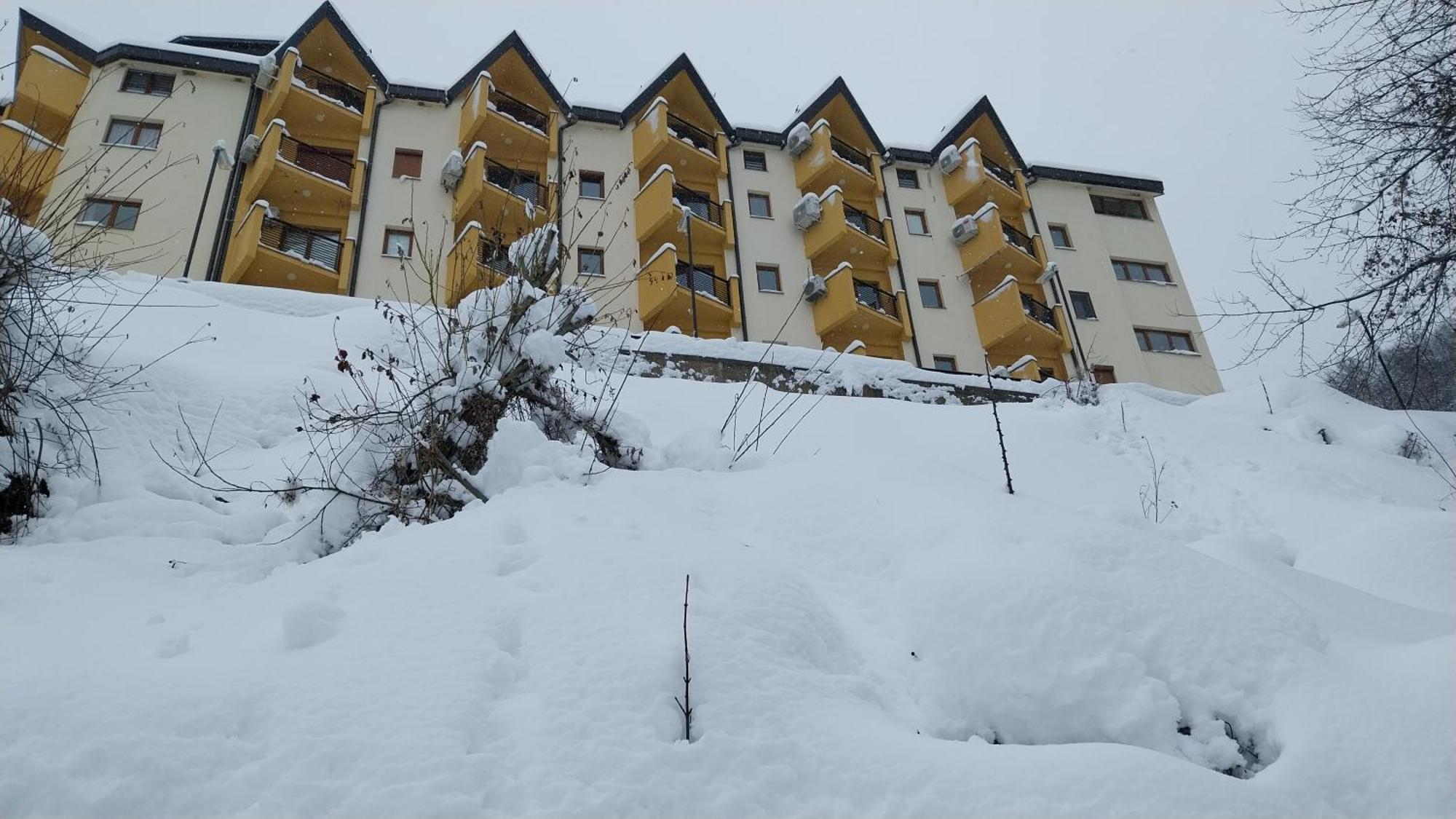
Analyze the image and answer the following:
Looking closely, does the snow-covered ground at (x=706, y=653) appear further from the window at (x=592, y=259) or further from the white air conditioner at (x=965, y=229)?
the white air conditioner at (x=965, y=229)

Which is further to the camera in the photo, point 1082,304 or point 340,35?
point 1082,304

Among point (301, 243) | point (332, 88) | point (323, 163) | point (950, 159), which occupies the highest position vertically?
point (332, 88)

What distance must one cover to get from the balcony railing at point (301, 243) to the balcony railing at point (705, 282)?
26.2 ft

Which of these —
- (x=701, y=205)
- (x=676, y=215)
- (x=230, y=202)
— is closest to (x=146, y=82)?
(x=230, y=202)

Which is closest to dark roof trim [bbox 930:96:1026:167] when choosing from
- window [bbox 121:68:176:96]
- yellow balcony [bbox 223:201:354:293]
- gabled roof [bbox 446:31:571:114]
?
gabled roof [bbox 446:31:571:114]

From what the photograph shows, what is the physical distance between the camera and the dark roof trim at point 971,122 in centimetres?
2461

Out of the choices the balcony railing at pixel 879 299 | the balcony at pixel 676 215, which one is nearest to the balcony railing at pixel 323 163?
the balcony at pixel 676 215

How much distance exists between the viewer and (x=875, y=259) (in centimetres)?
2220

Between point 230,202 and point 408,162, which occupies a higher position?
point 408,162

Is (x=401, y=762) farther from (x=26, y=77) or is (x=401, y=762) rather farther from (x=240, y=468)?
(x=26, y=77)

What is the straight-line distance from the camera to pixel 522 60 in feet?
70.9

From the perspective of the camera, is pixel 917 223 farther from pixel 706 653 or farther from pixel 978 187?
pixel 706 653

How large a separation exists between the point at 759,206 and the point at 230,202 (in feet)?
43.8

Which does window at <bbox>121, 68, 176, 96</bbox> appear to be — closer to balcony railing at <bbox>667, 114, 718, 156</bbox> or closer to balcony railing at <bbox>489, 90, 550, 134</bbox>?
balcony railing at <bbox>489, 90, 550, 134</bbox>
